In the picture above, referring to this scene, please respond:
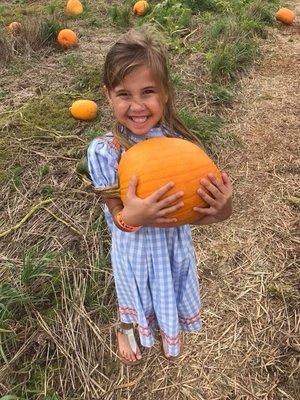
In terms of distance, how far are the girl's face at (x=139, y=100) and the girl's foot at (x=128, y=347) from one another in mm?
1283

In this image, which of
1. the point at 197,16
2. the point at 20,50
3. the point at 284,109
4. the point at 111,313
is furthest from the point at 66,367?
the point at 197,16

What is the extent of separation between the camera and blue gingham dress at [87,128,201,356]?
197 centimetres

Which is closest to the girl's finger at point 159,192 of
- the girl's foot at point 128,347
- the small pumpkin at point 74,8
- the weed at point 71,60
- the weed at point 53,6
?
the girl's foot at point 128,347

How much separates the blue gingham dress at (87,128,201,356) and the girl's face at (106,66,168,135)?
0.42ft

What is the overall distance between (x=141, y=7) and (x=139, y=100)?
551 centimetres

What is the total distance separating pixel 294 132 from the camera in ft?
14.8

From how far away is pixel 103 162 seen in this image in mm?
1940

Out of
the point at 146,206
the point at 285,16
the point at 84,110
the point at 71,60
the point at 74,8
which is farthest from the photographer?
the point at 74,8

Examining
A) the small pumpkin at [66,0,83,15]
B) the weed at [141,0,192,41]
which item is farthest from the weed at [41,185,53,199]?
the small pumpkin at [66,0,83,15]

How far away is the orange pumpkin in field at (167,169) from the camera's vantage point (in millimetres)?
1810

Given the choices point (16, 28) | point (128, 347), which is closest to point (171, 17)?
point (16, 28)

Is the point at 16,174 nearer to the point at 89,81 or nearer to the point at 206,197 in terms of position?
the point at 89,81

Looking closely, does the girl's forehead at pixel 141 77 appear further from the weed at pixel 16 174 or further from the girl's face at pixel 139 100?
the weed at pixel 16 174

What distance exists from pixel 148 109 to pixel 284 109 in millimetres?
3427
